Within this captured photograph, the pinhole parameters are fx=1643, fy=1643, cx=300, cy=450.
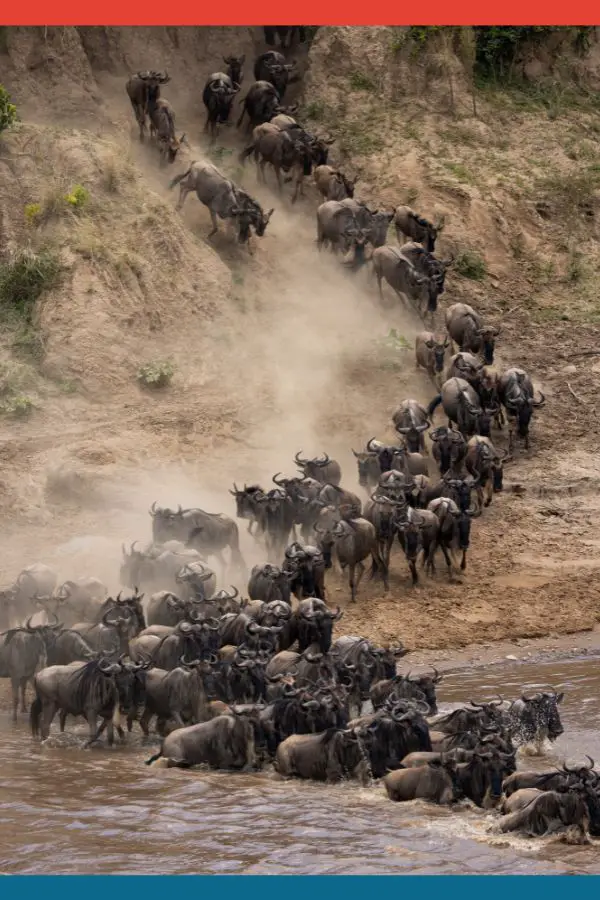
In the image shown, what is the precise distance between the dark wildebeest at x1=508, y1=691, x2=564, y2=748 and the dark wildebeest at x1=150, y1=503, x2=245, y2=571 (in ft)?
25.2

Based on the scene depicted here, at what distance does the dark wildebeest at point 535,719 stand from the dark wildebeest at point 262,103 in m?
21.9

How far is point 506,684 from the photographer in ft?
74.1

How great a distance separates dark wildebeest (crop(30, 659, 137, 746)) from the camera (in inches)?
787

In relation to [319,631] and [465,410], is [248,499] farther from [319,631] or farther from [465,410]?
[465,410]

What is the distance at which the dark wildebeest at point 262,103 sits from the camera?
38406 mm

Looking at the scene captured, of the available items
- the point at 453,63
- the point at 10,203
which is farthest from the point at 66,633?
the point at 453,63

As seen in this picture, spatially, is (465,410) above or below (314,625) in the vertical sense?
above

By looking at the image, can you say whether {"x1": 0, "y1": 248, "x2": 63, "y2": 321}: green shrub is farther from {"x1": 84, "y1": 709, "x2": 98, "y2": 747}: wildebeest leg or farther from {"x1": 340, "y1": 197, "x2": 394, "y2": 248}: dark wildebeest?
{"x1": 84, "y1": 709, "x2": 98, "y2": 747}: wildebeest leg

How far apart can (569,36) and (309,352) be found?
13696mm

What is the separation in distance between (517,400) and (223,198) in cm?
836

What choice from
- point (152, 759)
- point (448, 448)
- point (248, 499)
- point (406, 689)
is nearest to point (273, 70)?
point (448, 448)

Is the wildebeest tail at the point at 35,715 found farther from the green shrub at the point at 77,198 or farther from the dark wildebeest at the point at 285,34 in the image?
the dark wildebeest at the point at 285,34

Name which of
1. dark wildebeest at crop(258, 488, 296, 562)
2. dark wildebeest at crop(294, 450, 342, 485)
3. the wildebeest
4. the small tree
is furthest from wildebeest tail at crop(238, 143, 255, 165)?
dark wildebeest at crop(258, 488, 296, 562)

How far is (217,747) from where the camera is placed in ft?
62.2
